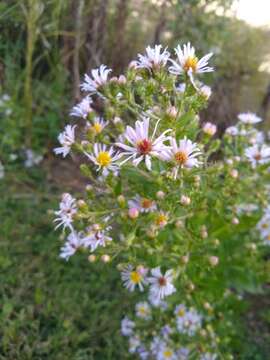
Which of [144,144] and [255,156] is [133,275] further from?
[255,156]

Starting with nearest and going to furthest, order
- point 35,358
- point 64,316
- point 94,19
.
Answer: point 35,358 → point 64,316 → point 94,19

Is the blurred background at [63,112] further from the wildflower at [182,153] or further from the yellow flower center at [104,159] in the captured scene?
the wildflower at [182,153]

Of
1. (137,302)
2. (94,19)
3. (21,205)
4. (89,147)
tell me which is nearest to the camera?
(89,147)

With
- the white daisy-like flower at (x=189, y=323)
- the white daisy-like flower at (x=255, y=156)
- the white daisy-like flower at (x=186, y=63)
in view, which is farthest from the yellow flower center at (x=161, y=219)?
the white daisy-like flower at (x=189, y=323)

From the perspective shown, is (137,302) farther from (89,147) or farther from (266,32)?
(266,32)

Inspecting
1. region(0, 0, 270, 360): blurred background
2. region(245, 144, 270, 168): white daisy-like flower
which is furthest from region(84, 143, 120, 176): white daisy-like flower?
region(0, 0, 270, 360): blurred background

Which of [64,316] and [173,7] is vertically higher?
[173,7]

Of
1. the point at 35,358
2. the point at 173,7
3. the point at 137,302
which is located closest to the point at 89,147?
the point at 35,358
